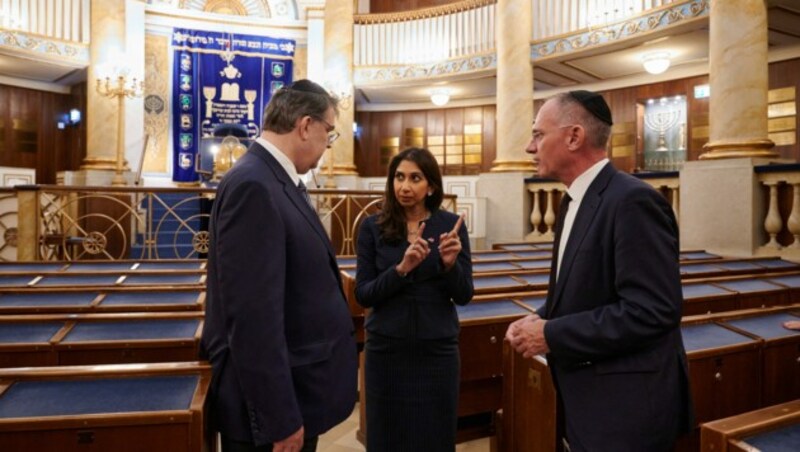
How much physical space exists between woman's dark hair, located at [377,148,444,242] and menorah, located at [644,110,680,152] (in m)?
9.65

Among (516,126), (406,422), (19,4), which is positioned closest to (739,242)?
(516,126)

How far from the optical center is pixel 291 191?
1.53 meters

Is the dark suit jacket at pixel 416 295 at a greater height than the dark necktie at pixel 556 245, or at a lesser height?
lesser

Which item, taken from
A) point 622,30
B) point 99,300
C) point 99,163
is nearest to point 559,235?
point 99,300

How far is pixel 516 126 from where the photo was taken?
9086 millimetres

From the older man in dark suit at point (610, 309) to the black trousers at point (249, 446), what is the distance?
600mm

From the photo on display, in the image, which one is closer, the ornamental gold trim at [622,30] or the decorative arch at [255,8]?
the ornamental gold trim at [622,30]

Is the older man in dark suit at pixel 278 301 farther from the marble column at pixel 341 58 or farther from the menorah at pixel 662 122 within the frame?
the menorah at pixel 662 122

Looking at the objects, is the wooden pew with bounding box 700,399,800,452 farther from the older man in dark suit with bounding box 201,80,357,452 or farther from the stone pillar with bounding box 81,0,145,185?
the stone pillar with bounding box 81,0,145,185

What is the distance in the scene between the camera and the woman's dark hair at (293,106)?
1523mm

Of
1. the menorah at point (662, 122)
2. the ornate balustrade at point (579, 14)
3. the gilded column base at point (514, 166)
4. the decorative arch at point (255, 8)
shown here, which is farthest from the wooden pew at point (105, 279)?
the decorative arch at point (255, 8)

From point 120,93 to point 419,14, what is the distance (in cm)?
598

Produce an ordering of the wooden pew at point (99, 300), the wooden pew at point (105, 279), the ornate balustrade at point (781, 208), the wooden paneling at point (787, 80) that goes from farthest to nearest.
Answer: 1. the wooden paneling at point (787, 80)
2. the ornate balustrade at point (781, 208)
3. the wooden pew at point (105, 279)
4. the wooden pew at point (99, 300)

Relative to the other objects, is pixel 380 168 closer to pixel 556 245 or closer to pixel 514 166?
pixel 514 166
